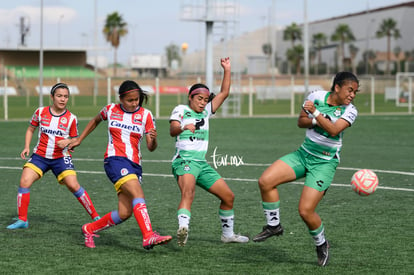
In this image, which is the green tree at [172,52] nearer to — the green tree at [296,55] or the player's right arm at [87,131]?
the green tree at [296,55]

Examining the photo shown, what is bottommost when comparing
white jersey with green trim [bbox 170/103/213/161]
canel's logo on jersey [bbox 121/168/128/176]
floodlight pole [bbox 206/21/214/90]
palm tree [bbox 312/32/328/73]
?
canel's logo on jersey [bbox 121/168/128/176]

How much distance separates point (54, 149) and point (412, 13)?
356 ft

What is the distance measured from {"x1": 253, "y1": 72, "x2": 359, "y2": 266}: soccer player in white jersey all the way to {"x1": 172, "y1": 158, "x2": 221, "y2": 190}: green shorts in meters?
0.63

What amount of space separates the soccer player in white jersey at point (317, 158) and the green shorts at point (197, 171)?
63cm

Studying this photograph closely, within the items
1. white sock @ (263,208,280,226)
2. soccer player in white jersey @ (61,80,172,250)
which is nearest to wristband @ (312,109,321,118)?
white sock @ (263,208,280,226)

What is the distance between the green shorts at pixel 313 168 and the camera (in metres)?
7.16

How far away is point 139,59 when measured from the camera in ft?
408

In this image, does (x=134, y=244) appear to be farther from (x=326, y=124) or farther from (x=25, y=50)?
(x=25, y=50)

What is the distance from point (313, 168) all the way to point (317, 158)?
12cm

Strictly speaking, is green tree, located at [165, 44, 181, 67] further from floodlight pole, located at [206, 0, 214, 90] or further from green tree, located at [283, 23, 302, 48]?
floodlight pole, located at [206, 0, 214, 90]

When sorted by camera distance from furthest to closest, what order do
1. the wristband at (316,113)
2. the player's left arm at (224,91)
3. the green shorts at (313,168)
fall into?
1. the player's left arm at (224,91)
2. the green shorts at (313,168)
3. the wristband at (316,113)

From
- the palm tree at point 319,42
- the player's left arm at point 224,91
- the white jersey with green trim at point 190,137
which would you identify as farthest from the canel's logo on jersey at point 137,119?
the palm tree at point 319,42

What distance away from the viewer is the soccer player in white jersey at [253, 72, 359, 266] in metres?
7.01

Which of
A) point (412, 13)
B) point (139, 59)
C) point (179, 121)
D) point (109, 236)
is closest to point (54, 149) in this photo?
point (109, 236)
